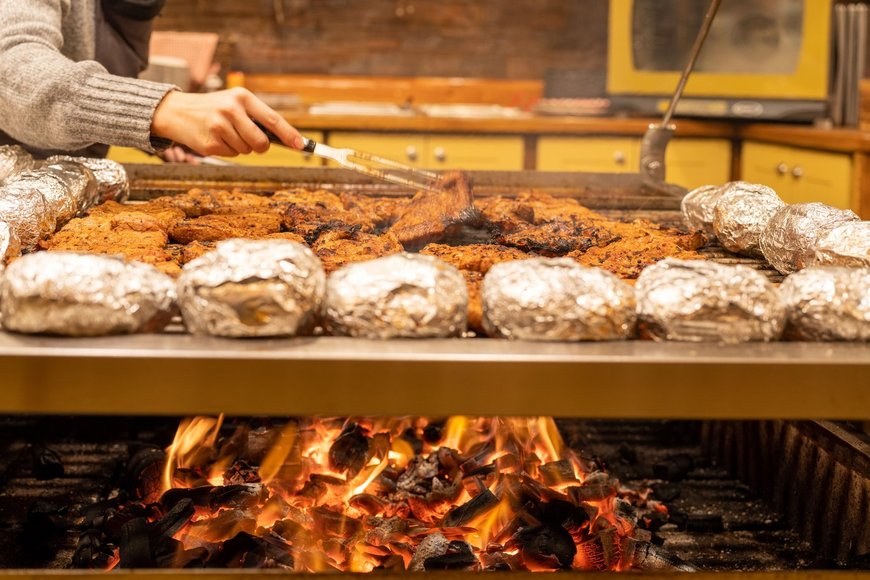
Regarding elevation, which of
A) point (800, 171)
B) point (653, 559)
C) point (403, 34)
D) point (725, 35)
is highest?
point (403, 34)

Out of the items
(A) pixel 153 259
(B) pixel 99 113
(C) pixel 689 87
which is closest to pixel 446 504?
(A) pixel 153 259

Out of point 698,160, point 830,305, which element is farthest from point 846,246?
point 698,160

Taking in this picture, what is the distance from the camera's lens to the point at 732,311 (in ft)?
3.57

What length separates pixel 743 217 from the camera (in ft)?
5.59

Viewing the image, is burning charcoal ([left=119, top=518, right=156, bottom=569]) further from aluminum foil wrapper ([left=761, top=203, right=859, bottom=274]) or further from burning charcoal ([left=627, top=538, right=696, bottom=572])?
aluminum foil wrapper ([left=761, top=203, right=859, bottom=274])

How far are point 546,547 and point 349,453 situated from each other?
48 centimetres

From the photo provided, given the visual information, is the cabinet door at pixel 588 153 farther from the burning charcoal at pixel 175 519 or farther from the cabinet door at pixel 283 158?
the burning charcoal at pixel 175 519

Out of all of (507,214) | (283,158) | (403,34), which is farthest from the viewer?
(403,34)

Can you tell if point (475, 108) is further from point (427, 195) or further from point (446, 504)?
point (446, 504)

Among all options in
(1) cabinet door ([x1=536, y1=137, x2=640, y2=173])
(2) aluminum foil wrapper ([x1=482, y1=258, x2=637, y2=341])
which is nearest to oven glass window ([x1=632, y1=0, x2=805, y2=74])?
(1) cabinet door ([x1=536, y1=137, x2=640, y2=173])

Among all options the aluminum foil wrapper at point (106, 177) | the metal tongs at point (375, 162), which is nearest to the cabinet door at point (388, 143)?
the metal tongs at point (375, 162)

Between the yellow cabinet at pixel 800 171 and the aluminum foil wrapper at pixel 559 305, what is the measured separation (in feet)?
9.34

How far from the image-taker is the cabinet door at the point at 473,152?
442 centimetres

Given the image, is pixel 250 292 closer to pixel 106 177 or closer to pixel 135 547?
pixel 135 547
